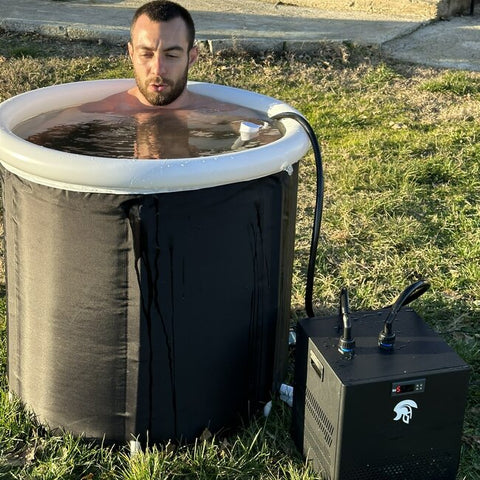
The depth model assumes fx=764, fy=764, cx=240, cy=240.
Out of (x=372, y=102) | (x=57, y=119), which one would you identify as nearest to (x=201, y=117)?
(x=57, y=119)

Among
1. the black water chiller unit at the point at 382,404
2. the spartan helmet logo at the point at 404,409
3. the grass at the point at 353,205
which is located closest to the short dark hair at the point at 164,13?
the grass at the point at 353,205

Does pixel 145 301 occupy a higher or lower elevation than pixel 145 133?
lower

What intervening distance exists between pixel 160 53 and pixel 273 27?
4.55m

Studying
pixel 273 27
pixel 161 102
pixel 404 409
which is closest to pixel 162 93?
pixel 161 102

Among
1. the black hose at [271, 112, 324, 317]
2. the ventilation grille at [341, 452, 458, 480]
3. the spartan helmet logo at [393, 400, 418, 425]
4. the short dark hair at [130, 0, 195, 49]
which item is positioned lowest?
the ventilation grille at [341, 452, 458, 480]

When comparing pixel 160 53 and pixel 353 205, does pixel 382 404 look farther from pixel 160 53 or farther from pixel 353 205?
pixel 353 205

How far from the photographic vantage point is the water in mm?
2430

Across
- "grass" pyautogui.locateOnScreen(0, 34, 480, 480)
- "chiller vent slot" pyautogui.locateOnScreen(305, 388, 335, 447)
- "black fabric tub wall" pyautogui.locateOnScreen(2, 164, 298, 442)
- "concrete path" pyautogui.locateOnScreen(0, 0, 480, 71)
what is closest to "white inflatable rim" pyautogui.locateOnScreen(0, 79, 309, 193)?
"black fabric tub wall" pyautogui.locateOnScreen(2, 164, 298, 442)

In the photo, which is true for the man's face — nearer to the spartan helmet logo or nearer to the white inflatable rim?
the white inflatable rim

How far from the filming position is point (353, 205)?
4.00 meters

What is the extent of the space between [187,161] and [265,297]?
0.54 metres

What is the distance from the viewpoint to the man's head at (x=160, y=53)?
272cm

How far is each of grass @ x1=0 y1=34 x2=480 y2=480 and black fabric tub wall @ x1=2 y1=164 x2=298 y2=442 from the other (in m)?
0.09

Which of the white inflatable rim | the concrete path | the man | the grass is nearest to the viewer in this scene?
the white inflatable rim
